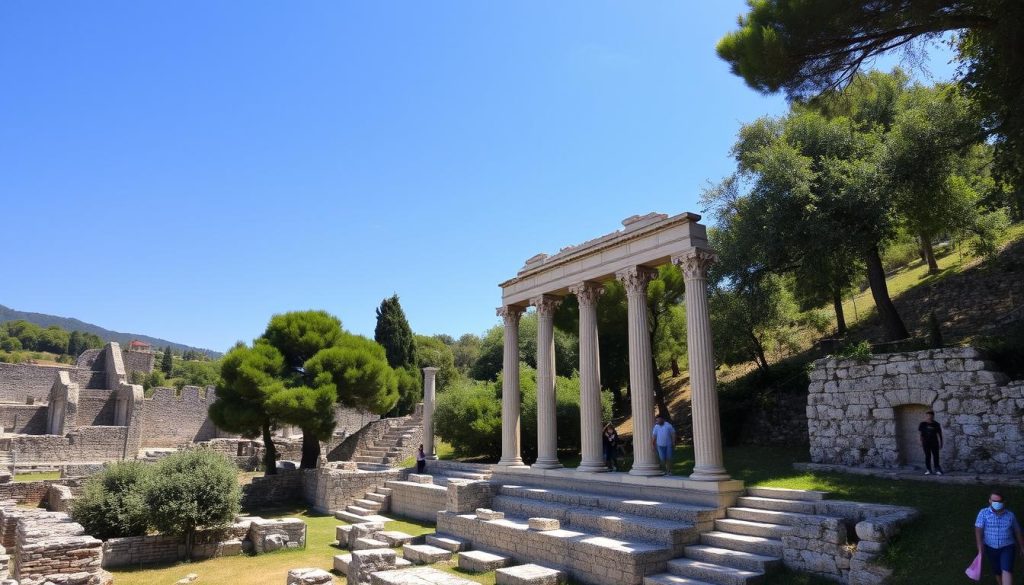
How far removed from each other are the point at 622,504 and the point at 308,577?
20.8 ft

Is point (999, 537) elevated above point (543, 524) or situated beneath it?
elevated above

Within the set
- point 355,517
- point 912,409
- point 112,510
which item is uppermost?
point 912,409

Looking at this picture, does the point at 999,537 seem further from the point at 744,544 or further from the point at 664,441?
the point at 664,441

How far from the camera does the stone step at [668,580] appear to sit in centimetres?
909

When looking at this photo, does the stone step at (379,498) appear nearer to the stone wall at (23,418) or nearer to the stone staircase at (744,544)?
the stone staircase at (744,544)

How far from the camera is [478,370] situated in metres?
41.2

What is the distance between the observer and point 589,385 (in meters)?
16.0

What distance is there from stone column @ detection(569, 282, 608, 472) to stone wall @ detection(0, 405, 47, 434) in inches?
1664

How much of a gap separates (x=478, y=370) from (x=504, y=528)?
28519mm

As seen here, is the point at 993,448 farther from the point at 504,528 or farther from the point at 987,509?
the point at 504,528

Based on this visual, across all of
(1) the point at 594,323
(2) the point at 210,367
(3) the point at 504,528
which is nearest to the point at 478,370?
(1) the point at 594,323

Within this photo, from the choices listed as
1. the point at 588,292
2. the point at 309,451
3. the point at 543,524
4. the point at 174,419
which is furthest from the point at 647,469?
the point at 174,419

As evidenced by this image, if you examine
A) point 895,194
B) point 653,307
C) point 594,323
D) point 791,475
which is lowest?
point 791,475

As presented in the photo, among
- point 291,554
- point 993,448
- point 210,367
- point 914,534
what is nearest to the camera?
point 914,534
